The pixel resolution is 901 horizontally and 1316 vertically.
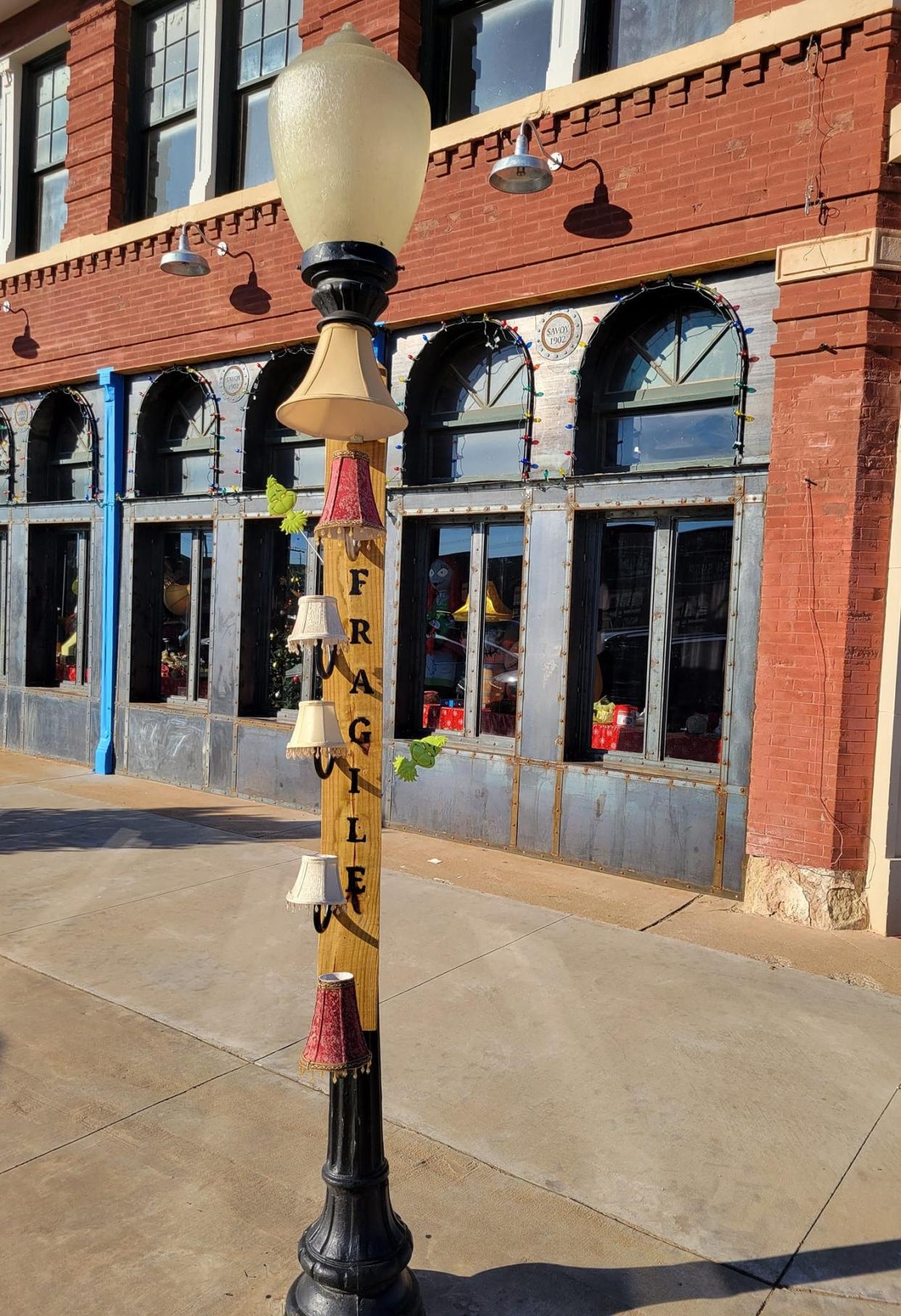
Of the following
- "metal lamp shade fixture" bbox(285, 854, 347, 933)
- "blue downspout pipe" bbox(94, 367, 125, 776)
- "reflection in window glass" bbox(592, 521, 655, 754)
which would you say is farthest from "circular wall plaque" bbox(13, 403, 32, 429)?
"metal lamp shade fixture" bbox(285, 854, 347, 933)

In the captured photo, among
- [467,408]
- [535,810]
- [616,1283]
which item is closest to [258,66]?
[467,408]

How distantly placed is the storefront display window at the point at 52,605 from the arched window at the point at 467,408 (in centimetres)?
524

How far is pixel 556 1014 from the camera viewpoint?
4.71m

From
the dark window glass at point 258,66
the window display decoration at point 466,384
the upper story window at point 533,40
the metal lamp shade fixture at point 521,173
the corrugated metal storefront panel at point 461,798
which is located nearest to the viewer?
the metal lamp shade fixture at point 521,173

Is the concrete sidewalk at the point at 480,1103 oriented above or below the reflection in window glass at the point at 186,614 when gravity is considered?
below

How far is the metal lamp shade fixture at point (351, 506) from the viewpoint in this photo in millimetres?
2473

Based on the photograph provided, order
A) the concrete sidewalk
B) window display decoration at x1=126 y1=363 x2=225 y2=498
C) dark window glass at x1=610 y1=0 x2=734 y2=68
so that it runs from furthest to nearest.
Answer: window display decoration at x1=126 y1=363 x2=225 y2=498 < dark window glass at x1=610 y1=0 x2=734 y2=68 < the concrete sidewalk

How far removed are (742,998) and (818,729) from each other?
1.92 m

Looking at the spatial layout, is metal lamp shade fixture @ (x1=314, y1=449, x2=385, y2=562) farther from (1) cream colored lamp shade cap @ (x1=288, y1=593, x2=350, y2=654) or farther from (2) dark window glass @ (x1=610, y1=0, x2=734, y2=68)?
(2) dark window glass @ (x1=610, y1=0, x2=734, y2=68)

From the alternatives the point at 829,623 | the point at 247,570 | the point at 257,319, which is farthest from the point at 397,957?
the point at 257,319

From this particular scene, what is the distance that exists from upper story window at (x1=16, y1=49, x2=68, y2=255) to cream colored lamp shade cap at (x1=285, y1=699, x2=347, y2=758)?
11531 millimetres

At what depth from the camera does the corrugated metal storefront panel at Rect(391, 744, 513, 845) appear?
305 inches

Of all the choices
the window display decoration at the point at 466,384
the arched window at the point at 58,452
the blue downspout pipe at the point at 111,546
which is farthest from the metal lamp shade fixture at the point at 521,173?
the arched window at the point at 58,452

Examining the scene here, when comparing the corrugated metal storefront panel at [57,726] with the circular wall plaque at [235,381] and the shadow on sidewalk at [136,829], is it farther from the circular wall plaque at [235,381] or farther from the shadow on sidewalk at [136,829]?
the circular wall plaque at [235,381]
